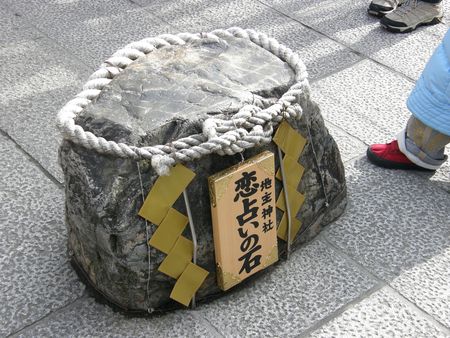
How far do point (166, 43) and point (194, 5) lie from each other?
1.61 metres

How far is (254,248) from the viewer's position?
1.98 metres

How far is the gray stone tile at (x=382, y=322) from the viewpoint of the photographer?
1.93 metres

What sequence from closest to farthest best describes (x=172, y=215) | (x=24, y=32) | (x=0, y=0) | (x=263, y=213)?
(x=172, y=215) → (x=263, y=213) → (x=24, y=32) → (x=0, y=0)

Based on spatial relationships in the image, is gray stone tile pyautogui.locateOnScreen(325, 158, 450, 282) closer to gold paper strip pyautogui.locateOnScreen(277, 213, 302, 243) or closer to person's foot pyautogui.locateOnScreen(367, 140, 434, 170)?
person's foot pyautogui.locateOnScreen(367, 140, 434, 170)

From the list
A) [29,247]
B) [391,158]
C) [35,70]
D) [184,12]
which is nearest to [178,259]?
[29,247]

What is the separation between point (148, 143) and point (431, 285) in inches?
40.0

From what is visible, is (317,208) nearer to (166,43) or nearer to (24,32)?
(166,43)

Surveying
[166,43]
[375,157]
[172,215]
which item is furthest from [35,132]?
[375,157]

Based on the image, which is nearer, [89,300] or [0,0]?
[89,300]

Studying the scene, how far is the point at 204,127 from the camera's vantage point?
1816mm

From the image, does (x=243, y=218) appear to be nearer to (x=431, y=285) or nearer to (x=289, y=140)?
(x=289, y=140)

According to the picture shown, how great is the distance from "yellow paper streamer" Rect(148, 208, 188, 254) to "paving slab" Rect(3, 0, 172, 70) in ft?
4.95

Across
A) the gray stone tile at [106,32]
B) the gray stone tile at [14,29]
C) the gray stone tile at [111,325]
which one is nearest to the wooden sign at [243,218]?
the gray stone tile at [111,325]

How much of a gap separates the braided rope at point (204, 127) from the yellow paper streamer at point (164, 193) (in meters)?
0.04
